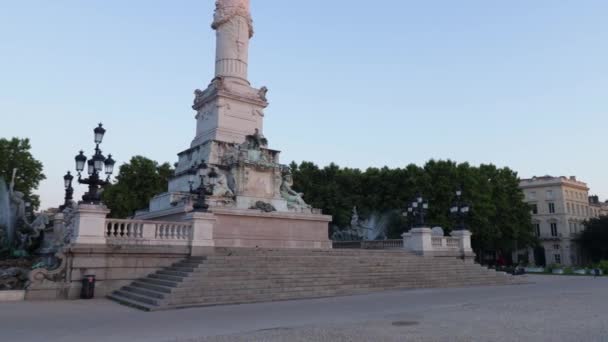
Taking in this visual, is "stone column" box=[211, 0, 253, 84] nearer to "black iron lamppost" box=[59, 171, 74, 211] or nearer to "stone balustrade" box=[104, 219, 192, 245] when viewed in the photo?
"black iron lamppost" box=[59, 171, 74, 211]

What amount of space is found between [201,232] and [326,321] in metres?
9.24

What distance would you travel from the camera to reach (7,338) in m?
8.34

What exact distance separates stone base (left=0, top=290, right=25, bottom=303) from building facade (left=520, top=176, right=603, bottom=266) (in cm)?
7560

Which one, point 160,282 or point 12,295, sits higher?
point 160,282

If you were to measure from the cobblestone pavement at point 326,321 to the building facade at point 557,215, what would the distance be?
226ft

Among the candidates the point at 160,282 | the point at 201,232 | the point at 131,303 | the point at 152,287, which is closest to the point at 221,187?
the point at 201,232

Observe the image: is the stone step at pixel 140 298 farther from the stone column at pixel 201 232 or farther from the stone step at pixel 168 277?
the stone column at pixel 201 232

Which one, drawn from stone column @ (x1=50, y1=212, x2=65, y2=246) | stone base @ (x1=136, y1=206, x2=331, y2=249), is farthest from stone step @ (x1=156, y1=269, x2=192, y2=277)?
stone column @ (x1=50, y1=212, x2=65, y2=246)

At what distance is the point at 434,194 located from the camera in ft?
152

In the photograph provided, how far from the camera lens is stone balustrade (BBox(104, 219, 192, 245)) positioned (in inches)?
647

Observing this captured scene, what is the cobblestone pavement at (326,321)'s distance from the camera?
329 inches

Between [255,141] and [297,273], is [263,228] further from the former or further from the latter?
[297,273]

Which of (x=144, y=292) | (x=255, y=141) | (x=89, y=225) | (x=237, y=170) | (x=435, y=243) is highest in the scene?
(x=255, y=141)

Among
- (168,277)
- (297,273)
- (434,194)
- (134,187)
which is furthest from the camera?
(134,187)
